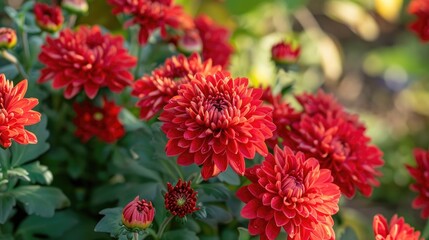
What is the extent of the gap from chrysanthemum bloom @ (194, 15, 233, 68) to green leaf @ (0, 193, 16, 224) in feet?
1.82

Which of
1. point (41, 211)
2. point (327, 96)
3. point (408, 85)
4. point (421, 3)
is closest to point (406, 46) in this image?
point (408, 85)

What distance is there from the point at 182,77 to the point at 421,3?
2.29 ft

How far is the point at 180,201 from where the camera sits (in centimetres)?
90

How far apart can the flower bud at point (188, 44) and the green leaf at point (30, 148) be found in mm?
376

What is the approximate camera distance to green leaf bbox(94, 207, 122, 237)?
0.93m

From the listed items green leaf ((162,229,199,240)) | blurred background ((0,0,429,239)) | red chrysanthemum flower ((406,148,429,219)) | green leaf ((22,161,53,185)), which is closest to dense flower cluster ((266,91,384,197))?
red chrysanthemum flower ((406,148,429,219))

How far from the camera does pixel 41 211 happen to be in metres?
1.08

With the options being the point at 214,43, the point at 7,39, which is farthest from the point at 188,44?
the point at 7,39

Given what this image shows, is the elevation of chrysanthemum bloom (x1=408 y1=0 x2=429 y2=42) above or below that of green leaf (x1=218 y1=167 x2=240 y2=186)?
above

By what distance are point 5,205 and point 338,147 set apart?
575mm

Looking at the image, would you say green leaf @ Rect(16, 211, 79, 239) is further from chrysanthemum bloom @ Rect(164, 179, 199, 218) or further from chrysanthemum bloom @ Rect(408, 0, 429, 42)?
chrysanthemum bloom @ Rect(408, 0, 429, 42)

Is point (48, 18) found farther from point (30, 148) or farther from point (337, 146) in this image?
point (337, 146)

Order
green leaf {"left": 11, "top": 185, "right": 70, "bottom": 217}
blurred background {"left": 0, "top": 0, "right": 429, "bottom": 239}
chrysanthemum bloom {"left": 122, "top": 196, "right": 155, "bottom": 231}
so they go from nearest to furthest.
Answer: chrysanthemum bloom {"left": 122, "top": 196, "right": 155, "bottom": 231} → green leaf {"left": 11, "top": 185, "right": 70, "bottom": 217} → blurred background {"left": 0, "top": 0, "right": 429, "bottom": 239}

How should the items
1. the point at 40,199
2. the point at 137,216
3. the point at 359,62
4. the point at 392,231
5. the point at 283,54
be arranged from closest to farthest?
the point at 137,216, the point at 392,231, the point at 40,199, the point at 283,54, the point at 359,62
